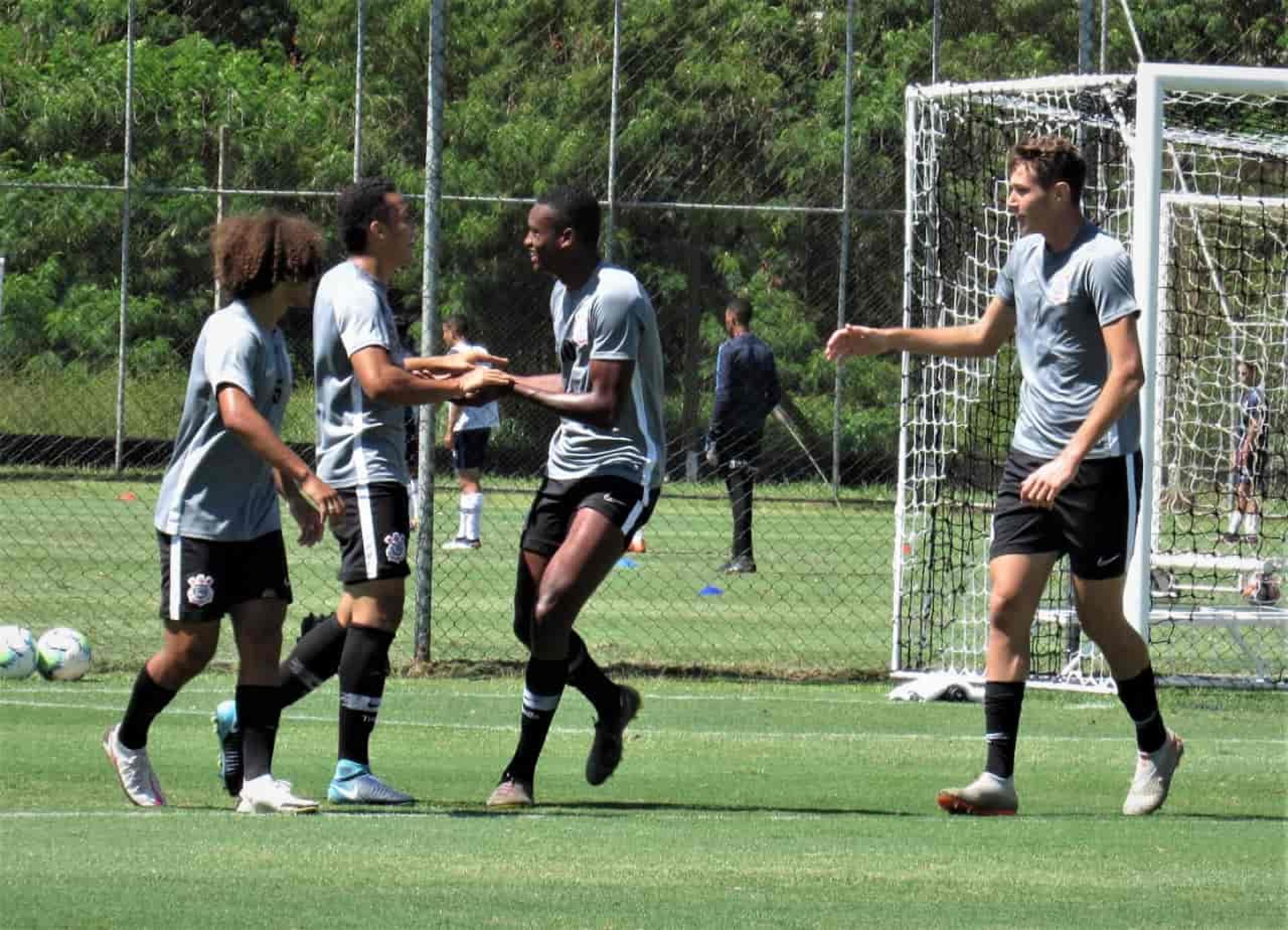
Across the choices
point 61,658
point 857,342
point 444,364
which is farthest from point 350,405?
point 61,658

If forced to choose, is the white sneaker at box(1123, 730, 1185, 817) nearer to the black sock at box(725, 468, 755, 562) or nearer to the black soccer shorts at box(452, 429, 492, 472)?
the black sock at box(725, 468, 755, 562)

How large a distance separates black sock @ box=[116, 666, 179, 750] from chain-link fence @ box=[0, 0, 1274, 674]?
14375 mm

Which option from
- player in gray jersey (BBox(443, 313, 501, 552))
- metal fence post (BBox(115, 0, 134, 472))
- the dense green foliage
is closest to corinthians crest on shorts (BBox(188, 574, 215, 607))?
player in gray jersey (BBox(443, 313, 501, 552))

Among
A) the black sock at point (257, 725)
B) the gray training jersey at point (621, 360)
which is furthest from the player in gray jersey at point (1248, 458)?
the black sock at point (257, 725)

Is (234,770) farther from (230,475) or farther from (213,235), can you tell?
(213,235)

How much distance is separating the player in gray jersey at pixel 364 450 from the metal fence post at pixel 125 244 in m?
14.6

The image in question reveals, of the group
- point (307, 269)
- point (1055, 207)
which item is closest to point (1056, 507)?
point (1055, 207)

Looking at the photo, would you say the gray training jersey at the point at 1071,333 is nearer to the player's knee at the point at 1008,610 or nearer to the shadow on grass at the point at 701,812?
the player's knee at the point at 1008,610

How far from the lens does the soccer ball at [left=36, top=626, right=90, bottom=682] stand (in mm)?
11055

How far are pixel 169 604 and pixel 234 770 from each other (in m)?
0.73

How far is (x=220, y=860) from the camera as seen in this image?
253 inches

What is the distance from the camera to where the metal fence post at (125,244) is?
22.5 metres

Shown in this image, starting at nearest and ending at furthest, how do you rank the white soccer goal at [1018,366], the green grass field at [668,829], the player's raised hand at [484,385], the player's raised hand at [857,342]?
the green grass field at [668,829] → the player's raised hand at [484,385] → the player's raised hand at [857,342] → the white soccer goal at [1018,366]

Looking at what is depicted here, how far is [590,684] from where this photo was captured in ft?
27.9
